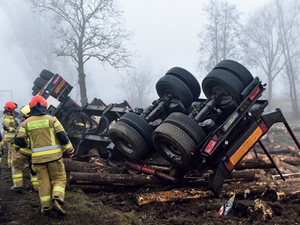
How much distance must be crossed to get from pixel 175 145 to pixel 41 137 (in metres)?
2.22

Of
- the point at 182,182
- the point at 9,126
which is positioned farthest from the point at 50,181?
the point at 9,126

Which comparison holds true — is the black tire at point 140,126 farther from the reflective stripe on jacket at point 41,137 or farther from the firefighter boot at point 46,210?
the firefighter boot at point 46,210

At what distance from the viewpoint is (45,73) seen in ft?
28.9

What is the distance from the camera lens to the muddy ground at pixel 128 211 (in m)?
3.25

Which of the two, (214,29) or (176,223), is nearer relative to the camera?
(176,223)

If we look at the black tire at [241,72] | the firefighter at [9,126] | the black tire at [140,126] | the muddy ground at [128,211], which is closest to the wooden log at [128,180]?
the muddy ground at [128,211]

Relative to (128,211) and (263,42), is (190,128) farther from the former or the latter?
(263,42)

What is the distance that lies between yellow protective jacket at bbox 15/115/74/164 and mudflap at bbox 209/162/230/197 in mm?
2591

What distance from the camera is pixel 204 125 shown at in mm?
4285

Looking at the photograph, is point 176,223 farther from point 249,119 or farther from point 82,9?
point 82,9

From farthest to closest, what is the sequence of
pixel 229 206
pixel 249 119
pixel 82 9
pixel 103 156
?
pixel 82 9
pixel 103 156
pixel 249 119
pixel 229 206

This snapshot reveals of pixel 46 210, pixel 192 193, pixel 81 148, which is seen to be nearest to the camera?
pixel 46 210

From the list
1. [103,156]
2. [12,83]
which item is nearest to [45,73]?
[103,156]

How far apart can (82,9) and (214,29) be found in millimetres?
12013
